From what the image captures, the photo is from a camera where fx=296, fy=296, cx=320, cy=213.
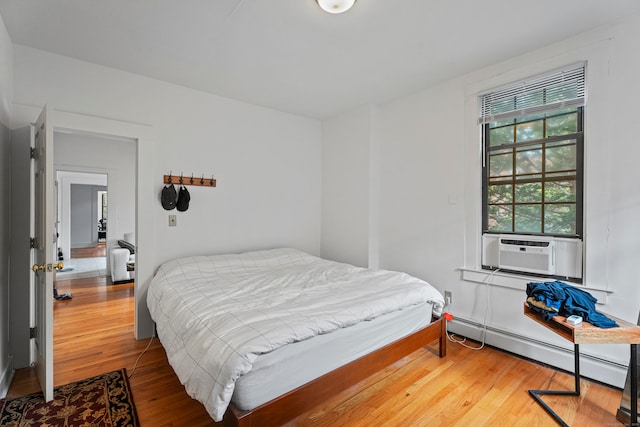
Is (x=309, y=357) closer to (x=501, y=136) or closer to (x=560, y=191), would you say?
(x=560, y=191)

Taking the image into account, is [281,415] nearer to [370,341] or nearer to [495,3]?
[370,341]

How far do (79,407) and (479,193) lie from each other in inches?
135

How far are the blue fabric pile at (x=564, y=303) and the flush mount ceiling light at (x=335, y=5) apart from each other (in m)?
2.19

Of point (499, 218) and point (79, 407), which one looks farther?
point (499, 218)

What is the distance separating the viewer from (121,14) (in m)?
1.96

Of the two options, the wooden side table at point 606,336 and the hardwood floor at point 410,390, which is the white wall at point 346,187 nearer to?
the hardwood floor at point 410,390

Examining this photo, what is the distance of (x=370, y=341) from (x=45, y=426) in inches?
76.4

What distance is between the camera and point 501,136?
271cm

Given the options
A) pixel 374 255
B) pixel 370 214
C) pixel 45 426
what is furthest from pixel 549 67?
pixel 45 426

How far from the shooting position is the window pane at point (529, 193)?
2.50 meters

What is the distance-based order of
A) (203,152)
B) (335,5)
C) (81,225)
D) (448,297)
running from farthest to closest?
(81,225) < (203,152) < (448,297) < (335,5)

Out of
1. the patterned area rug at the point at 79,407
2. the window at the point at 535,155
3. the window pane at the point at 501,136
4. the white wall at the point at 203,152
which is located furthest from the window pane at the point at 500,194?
the patterned area rug at the point at 79,407

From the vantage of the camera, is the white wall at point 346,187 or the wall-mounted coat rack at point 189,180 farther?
the white wall at point 346,187

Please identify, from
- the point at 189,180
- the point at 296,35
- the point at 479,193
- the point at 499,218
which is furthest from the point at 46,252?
the point at 499,218
